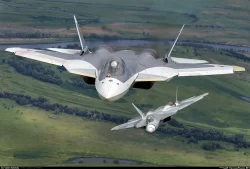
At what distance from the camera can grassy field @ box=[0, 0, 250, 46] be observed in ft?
420

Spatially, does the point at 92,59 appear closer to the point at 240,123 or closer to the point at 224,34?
the point at 240,123

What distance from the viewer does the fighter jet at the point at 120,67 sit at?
59.8 m

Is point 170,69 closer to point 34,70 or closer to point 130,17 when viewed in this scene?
point 34,70

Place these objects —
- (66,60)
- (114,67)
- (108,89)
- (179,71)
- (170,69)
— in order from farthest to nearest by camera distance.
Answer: (66,60) < (170,69) < (179,71) < (114,67) < (108,89)

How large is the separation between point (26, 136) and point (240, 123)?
30.1 meters

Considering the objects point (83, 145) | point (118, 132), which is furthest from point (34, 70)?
point (118, 132)

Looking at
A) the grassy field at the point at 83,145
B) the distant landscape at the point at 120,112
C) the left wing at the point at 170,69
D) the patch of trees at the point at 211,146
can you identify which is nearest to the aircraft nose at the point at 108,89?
the left wing at the point at 170,69

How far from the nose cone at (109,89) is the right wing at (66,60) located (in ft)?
8.40

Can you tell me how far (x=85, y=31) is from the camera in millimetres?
125812

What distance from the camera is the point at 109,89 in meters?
Answer: 58.5

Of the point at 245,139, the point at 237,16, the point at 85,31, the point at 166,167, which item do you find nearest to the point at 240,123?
the point at 245,139

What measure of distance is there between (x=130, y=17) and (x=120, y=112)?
133 feet

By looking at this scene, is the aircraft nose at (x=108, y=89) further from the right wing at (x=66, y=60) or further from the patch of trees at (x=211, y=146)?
the patch of trees at (x=211, y=146)

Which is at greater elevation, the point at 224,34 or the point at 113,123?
the point at 224,34
